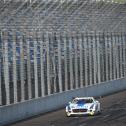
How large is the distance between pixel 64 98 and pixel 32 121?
858 cm

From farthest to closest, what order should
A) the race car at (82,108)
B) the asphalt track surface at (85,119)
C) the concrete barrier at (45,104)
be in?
the race car at (82,108)
the concrete barrier at (45,104)
the asphalt track surface at (85,119)

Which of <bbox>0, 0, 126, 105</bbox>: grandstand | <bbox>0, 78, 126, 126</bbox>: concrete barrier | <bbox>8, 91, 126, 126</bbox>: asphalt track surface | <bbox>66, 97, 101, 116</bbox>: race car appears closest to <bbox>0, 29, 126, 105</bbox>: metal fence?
<bbox>0, 0, 126, 105</bbox>: grandstand

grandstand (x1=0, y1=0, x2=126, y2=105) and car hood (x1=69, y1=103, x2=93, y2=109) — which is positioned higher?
grandstand (x1=0, y1=0, x2=126, y2=105)

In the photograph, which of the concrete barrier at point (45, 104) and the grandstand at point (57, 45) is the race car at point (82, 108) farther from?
the grandstand at point (57, 45)

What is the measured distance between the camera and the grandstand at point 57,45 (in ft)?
104

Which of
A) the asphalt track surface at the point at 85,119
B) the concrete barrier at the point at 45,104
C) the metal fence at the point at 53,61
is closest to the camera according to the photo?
the asphalt track surface at the point at 85,119

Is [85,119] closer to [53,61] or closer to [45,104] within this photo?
[45,104]

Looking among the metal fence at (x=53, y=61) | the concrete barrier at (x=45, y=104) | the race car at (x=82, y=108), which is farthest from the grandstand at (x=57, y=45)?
the race car at (x=82, y=108)

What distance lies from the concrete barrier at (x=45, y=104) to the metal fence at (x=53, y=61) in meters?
0.52

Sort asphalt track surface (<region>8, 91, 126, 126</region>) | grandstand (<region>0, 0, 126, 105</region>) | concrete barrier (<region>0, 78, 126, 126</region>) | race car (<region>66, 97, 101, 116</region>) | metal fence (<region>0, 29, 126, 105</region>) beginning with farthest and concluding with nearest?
grandstand (<region>0, 0, 126, 105</region>)
metal fence (<region>0, 29, 126, 105</region>)
race car (<region>66, 97, 101, 116</region>)
concrete barrier (<region>0, 78, 126, 126</region>)
asphalt track surface (<region>8, 91, 126, 126</region>)

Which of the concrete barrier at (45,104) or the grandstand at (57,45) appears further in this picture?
the grandstand at (57,45)

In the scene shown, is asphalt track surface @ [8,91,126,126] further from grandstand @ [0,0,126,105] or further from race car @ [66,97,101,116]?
grandstand @ [0,0,126,105]

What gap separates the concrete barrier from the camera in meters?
28.3

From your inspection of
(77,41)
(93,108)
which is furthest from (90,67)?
(93,108)
